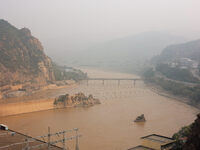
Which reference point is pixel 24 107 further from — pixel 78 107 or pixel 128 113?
pixel 128 113

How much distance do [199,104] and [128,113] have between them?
8.26 meters

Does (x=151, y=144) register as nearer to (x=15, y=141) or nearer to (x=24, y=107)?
(x=15, y=141)

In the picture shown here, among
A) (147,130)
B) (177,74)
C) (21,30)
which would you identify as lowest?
(147,130)

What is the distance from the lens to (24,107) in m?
21.0

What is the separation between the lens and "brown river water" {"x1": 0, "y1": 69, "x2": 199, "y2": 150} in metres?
14.2

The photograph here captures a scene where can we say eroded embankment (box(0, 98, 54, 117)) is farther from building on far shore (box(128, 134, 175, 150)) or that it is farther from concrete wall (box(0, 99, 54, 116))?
building on far shore (box(128, 134, 175, 150))

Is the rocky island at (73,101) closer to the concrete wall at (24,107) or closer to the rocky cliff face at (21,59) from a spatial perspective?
the concrete wall at (24,107)

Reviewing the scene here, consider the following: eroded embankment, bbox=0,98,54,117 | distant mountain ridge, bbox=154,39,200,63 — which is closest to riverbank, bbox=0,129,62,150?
eroded embankment, bbox=0,98,54,117

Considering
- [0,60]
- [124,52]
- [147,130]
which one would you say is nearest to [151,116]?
[147,130]

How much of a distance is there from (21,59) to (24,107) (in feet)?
51.3

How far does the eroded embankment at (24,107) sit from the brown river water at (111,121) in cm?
73

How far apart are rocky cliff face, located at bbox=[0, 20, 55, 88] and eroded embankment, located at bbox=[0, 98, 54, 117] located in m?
8.32

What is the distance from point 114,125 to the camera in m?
17.0

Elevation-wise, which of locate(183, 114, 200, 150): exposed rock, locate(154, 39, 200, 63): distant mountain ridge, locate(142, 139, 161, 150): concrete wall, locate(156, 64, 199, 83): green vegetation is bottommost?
locate(142, 139, 161, 150): concrete wall
